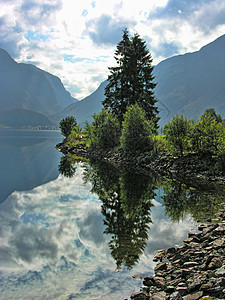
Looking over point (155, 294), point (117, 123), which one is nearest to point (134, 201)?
point (155, 294)

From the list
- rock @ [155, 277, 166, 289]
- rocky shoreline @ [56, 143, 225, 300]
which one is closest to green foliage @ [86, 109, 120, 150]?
rocky shoreline @ [56, 143, 225, 300]

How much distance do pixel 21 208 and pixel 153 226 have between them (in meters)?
8.61

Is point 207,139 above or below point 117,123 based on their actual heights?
below

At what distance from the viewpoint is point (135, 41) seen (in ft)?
155

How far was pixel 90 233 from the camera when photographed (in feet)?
35.8

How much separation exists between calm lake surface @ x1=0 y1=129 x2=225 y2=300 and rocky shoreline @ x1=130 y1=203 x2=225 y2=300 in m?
0.54

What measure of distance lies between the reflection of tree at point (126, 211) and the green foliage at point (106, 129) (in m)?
21.2

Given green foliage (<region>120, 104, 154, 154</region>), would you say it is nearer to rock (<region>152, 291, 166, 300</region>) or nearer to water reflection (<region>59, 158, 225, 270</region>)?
water reflection (<region>59, 158, 225, 270</region>)

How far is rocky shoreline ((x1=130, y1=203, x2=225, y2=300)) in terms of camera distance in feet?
17.7

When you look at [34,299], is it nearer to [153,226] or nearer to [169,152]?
[153,226]

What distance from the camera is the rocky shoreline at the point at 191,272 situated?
541cm

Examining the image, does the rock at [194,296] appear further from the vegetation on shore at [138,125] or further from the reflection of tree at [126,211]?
the vegetation on shore at [138,125]

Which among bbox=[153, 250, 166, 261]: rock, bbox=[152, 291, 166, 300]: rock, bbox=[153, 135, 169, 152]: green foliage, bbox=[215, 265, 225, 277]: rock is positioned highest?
bbox=[153, 135, 169, 152]: green foliage

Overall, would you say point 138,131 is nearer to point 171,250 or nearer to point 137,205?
point 137,205
